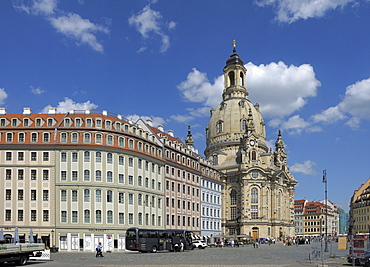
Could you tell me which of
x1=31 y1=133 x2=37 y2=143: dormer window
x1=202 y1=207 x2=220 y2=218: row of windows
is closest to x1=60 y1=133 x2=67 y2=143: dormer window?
x1=31 y1=133 x2=37 y2=143: dormer window

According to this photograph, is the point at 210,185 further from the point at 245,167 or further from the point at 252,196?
the point at 252,196

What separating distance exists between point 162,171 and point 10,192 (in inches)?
1081

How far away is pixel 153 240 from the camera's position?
6662cm

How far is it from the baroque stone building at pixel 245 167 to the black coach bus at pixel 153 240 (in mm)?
73707

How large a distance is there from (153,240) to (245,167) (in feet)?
282

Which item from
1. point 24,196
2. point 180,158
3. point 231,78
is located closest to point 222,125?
point 231,78

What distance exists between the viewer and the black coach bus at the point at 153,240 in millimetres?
64438

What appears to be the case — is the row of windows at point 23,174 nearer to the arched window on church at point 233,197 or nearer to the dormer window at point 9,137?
the dormer window at point 9,137

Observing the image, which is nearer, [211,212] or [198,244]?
[198,244]

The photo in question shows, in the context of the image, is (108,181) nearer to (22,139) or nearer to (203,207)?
(22,139)

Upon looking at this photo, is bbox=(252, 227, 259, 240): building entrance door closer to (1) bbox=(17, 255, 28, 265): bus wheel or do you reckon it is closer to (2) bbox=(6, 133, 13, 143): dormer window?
(2) bbox=(6, 133, 13, 143): dormer window

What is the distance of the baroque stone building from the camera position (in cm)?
14762

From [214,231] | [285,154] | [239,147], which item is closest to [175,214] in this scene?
[214,231]

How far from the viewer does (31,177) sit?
7350 centimetres
